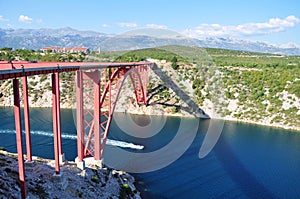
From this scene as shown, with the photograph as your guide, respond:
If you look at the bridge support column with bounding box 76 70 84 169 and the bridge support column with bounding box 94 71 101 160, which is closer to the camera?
the bridge support column with bounding box 76 70 84 169

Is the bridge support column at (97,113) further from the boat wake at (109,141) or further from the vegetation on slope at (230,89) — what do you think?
the vegetation on slope at (230,89)

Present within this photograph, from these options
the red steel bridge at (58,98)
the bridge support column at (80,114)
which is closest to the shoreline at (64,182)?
the red steel bridge at (58,98)

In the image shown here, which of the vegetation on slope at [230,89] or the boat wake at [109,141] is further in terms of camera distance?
the vegetation on slope at [230,89]

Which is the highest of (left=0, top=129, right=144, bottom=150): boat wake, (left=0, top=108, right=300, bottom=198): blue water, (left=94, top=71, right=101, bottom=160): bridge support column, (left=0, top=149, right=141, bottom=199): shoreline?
(left=94, top=71, right=101, bottom=160): bridge support column

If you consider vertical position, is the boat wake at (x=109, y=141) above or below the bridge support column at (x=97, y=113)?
below

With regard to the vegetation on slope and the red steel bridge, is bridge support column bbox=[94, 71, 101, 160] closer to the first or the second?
the red steel bridge

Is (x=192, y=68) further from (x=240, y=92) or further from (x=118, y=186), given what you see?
(x=118, y=186)

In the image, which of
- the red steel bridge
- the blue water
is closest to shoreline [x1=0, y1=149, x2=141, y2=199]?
the red steel bridge

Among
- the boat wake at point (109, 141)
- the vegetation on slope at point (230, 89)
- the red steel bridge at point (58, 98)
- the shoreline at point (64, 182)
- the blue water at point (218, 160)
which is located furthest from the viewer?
the vegetation on slope at point (230, 89)

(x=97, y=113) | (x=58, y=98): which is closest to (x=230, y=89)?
(x=97, y=113)

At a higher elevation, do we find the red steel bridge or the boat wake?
the red steel bridge
